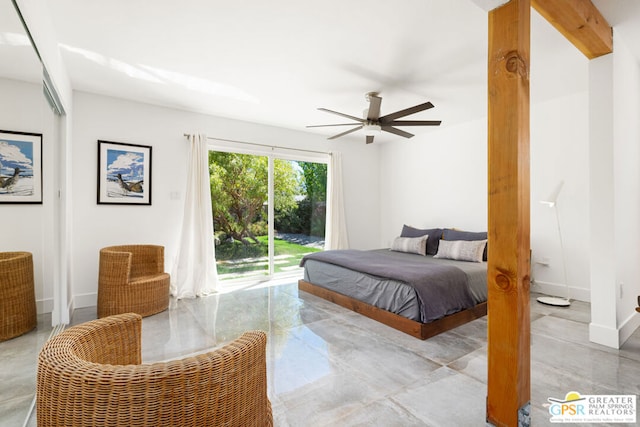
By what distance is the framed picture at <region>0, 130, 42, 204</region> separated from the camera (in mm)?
1398

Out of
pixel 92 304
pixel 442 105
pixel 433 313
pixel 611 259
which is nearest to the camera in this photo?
pixel 611 259

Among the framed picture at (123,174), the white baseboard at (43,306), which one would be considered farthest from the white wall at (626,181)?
the framed picture at (123,174)

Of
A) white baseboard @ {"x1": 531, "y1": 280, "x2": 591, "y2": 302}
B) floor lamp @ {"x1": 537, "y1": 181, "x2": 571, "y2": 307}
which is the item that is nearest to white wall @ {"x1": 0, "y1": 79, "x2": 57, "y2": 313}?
floor lamp @ {"x1": 537, "y1": 181, "x2": 571, "y2": 307}

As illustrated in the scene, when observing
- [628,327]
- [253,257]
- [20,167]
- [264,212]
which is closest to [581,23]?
[628,327]

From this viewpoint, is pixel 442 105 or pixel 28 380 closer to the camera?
pixel 28 380

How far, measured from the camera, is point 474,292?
335cm

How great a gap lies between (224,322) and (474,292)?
2.72 meters

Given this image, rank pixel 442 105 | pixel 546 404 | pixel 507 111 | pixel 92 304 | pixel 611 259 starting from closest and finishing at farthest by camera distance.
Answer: pixel 507 111, pixel 546 404, pixel 611 259, pixel 92 304, pixel 442 105

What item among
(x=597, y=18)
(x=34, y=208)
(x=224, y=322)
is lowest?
(x=224, y=322)

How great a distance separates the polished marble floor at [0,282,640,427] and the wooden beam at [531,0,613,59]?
2.42m

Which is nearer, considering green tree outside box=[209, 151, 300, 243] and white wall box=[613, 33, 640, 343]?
white wall box=[613, 33, 640, 343]

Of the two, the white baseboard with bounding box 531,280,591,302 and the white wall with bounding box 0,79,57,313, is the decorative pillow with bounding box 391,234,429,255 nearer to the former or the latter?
the white baseboard with bounding box 531,280,591,302

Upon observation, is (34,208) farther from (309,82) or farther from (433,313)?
(433,313)

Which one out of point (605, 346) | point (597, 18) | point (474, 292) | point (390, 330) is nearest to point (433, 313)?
point (390, 330)
